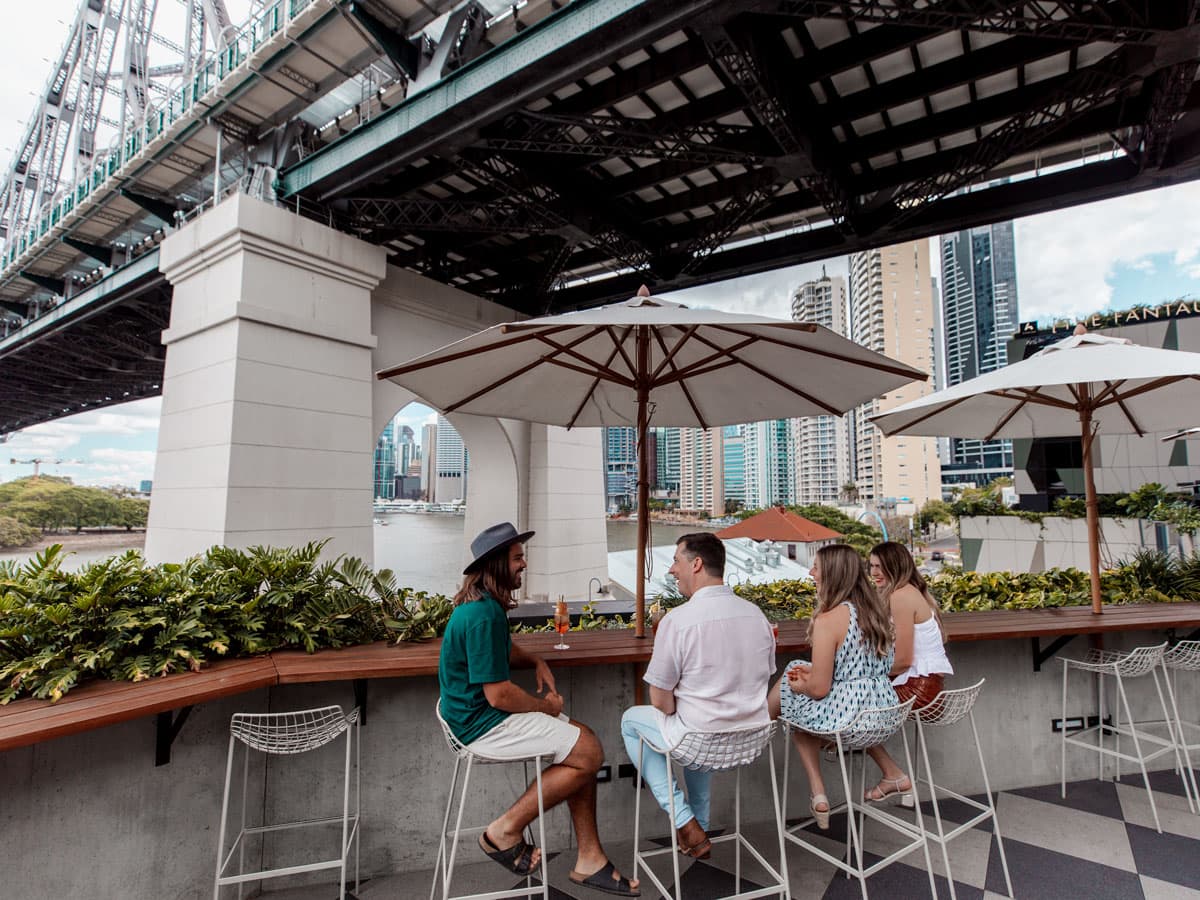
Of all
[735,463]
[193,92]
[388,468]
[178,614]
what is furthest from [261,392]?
[388,468]

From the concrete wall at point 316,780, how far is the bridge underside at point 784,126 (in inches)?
168

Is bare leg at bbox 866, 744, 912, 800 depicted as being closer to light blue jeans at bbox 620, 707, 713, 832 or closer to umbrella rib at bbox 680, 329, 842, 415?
light blue jeans at bbox 620, 707, 713, 832

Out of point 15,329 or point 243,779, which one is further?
point 15,329

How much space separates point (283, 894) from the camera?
2.29 meters

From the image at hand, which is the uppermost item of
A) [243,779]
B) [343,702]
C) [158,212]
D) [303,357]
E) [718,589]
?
[158,212]

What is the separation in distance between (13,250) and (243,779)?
→ 53.6ft

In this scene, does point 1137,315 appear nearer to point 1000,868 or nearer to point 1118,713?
point 1118,713

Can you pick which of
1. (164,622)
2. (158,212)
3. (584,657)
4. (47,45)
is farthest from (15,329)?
(584,657)

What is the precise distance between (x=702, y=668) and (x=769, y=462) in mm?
57056

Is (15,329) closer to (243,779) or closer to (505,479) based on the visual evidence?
(505,479)

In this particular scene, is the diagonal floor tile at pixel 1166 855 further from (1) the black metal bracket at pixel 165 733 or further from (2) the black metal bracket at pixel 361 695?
(1) the black metal bracket at pixel 165 733

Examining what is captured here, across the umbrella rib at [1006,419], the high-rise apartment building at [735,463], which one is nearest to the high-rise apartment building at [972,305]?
the high-rise apartment building at [735,463]

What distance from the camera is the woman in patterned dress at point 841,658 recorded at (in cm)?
212

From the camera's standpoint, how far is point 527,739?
1913 mm
